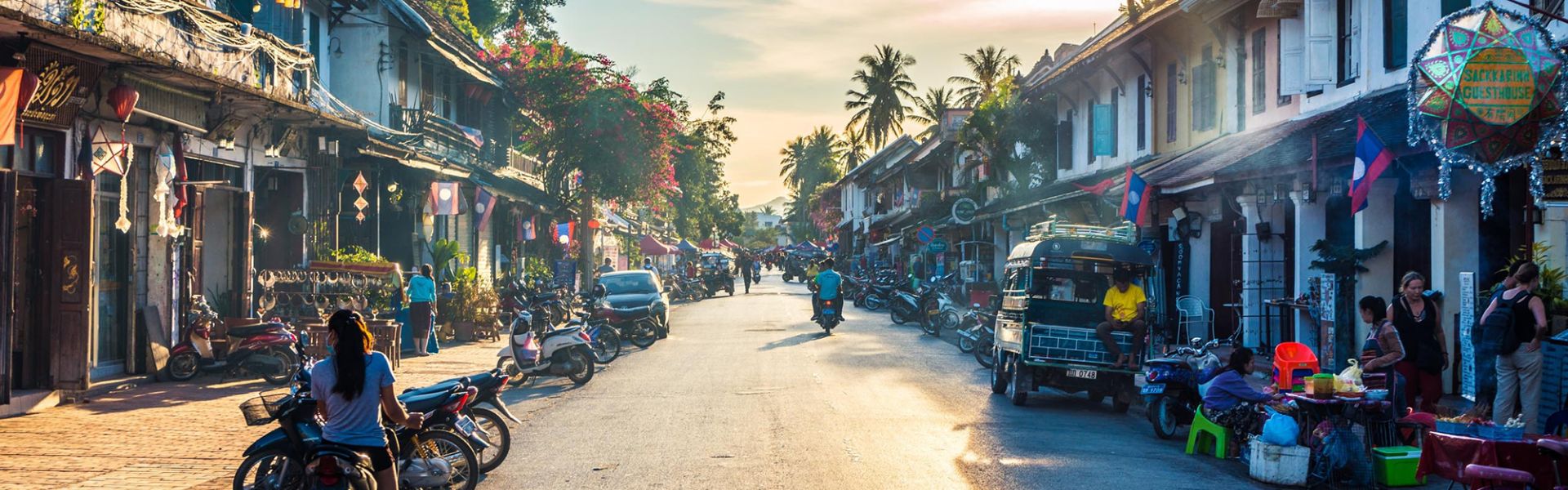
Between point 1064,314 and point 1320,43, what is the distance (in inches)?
217

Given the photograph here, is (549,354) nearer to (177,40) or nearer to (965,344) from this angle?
(177,40)

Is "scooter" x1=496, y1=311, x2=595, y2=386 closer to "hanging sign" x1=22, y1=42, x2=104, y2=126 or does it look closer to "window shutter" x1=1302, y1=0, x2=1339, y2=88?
"hanging sign" x1=22, y1=42, x2=104, y2=126

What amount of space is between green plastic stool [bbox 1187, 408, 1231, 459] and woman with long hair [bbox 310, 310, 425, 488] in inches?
268

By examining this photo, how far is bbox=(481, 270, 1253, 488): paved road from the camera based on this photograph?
935 centimetres

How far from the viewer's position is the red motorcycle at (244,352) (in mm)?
15867

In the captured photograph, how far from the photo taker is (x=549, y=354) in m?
16.5

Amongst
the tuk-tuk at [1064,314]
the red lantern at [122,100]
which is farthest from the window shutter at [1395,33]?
the red lantern at [122,100]

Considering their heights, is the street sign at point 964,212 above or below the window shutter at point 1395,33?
below

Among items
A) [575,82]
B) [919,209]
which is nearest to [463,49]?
[575,82]

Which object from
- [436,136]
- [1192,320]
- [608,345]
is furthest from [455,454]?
[436,136]

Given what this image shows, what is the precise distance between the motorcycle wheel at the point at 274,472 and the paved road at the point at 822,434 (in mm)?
A: 1546

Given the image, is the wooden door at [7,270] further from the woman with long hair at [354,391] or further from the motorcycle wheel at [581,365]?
the woman with long hair at [354,391]

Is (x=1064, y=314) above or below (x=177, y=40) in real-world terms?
below

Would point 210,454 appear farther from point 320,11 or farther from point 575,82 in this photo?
point 575,82
